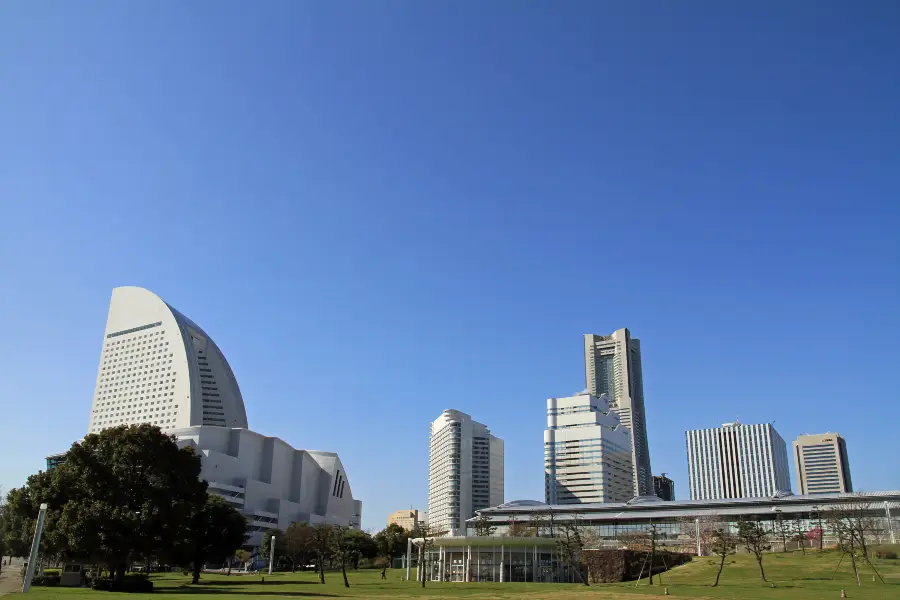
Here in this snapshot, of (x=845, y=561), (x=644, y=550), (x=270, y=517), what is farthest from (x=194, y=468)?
(x=270, y=517)

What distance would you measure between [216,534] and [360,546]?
156 ft

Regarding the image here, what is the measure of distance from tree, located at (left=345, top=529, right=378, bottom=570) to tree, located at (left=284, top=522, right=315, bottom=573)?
22.6ft

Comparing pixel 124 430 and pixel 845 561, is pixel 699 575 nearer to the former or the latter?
pixel 845 561

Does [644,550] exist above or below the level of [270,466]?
below

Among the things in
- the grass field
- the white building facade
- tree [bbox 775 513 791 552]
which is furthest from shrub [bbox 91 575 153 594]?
the white building facade

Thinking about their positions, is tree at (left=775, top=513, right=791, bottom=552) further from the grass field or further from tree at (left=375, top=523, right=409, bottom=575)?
tree at (left=375, top=523, right=409, bottom=575)

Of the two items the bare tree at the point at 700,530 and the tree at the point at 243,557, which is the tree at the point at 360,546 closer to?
the tree at the point at 243,557

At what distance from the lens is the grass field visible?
136ft

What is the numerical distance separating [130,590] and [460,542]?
32623mm

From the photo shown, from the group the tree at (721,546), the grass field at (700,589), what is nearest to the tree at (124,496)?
the grass field at (700,589)

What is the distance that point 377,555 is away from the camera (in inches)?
5177

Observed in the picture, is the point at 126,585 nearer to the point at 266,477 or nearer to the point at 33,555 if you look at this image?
the point at 33,555

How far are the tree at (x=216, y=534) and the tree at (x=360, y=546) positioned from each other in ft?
105

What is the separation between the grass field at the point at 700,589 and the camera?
1635 inches
